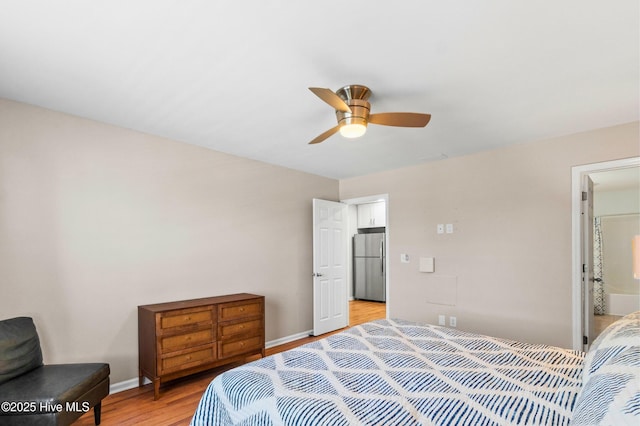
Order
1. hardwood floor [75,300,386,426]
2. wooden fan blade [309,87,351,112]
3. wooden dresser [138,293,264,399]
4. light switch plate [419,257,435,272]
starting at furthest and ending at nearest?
light switch plate [419,257,435,272]
wooden dresser [138,293,264,399]
hardwood floor [75,300,386,426]
wooden fan blade [309,87,351,112]

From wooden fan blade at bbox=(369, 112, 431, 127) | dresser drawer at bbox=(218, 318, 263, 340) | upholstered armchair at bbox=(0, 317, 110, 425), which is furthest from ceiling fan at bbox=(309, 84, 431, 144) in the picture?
upholstered armchair at bbox=(0, 317, 110, 425)

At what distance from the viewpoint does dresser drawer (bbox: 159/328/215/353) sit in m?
2.88

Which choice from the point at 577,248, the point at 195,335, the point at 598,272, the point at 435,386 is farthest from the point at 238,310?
the point at 598,272

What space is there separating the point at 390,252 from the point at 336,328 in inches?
58.8

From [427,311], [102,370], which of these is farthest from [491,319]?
[102,370]

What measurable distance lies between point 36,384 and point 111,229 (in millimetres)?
1315

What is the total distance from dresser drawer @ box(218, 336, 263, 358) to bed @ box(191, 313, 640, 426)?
59.4 inches

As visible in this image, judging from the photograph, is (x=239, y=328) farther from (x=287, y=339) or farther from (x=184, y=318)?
(x=287, y=339)

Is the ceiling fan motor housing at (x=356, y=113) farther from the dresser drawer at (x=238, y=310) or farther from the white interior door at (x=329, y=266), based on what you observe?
the white interior door at (x=329, y=266)

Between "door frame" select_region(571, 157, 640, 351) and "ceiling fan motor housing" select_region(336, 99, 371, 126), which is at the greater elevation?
"ceiling fan motor housing" select_region(336, 99, 371, 126)

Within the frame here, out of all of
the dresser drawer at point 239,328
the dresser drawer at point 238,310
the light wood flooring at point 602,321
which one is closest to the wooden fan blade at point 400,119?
the dresser drawer at point 238,310

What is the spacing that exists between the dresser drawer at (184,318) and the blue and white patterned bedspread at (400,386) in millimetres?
1344

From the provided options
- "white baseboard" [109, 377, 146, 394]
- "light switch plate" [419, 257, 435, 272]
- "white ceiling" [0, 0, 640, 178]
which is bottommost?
"white baseboard" [109, 377, 146, 394]

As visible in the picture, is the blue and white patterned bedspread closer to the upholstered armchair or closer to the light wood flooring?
the upholstered armchair
